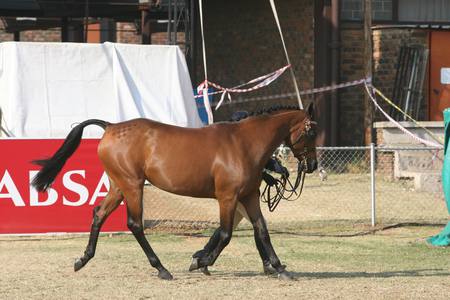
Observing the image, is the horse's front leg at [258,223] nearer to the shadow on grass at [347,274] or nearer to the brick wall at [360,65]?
the shadow on grass at [347,274]

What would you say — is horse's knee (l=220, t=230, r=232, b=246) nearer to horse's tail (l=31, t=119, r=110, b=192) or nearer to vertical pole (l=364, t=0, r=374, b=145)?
horse's tail (l=31, t=119, r=110, b=192)

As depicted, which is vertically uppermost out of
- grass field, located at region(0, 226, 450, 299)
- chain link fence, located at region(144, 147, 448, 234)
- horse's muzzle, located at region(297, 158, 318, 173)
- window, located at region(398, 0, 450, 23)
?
window, located at region(398, 0, 450, 23)

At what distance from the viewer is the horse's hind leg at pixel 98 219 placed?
10648 millimetres

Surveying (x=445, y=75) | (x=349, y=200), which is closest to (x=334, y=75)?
(x=445, y=75)

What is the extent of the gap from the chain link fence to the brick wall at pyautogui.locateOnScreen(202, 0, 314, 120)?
259 centimetres

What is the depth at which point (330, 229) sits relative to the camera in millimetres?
14938

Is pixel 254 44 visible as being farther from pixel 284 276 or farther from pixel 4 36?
pixel 284 276

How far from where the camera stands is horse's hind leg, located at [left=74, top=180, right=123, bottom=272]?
1065 centimetres

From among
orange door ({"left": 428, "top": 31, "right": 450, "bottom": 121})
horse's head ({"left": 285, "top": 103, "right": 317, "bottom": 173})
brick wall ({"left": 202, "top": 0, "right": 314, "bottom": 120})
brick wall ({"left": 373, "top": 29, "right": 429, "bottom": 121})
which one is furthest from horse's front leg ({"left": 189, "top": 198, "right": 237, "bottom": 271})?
orange door ({"left": 428, "top": 31, "right": 450, "bottom": 121})

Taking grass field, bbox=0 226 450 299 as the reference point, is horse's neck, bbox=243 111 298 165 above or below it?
above

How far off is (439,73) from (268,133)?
12981 millimetres

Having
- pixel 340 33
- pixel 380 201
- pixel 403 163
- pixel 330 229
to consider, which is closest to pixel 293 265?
pixel 330 229

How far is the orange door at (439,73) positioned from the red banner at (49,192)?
1069cm

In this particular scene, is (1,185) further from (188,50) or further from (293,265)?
(188,50)
